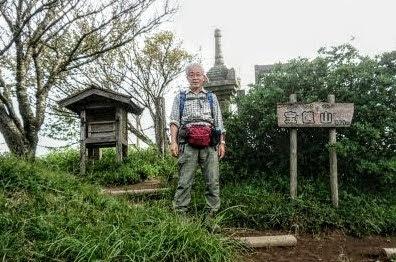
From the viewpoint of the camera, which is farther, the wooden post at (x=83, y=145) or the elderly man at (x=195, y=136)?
the wooden post at (x=83, y=145)

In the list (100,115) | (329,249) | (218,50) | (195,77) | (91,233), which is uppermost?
(218,50)

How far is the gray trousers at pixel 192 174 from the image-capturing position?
5.18m

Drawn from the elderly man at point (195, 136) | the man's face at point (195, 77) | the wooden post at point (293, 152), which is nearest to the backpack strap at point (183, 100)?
the elderly man at point (195, 136)

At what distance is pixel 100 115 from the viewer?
433 inches

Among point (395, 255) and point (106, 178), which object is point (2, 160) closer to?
point (106, 178)

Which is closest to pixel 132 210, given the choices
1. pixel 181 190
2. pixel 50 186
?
pixel 181 190

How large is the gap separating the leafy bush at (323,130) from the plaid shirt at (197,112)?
1688mm

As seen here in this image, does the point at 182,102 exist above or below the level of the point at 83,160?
above

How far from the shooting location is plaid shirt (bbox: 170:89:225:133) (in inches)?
206

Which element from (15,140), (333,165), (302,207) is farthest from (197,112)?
(15,140)

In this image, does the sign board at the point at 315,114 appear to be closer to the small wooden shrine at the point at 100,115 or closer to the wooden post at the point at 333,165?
the wooden post at the point at 333,165

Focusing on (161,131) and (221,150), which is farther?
(161,131)

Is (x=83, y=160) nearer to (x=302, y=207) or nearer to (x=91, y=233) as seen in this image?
(x=302, y=207)

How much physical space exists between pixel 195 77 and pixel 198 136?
75cm
